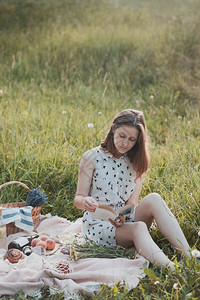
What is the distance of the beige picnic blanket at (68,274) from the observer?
311cm

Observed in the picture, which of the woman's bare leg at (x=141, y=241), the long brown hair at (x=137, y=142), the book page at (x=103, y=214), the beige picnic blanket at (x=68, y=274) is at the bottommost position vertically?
the beige picnic blanket at (x=68, y=274)

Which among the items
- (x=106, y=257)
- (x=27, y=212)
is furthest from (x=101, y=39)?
(x=106, y=257)

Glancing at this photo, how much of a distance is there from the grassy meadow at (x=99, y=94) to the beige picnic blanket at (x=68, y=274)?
0.10m

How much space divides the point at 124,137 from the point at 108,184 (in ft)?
1.45

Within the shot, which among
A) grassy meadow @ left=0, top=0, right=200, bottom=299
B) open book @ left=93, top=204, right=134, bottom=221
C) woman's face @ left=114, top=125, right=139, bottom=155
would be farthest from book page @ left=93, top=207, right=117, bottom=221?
woman's face @ left=114, top=125, right=139, bottom=155

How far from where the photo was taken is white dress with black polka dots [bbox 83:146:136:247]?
3.74 metres

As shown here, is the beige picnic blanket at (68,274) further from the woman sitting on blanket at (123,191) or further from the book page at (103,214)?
the book page at (103,214)

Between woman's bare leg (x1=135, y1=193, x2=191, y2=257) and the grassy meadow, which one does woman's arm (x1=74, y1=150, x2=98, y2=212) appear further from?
the grassy meadow

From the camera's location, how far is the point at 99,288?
120 inches

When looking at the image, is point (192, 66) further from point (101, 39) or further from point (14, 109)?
point (14, 109)

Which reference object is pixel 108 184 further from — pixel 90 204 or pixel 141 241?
pixel 141 241

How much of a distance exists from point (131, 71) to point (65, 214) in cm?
414

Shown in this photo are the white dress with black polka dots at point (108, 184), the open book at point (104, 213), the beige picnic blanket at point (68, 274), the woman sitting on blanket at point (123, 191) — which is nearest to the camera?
the beige picnic blanket at point (68, 274)

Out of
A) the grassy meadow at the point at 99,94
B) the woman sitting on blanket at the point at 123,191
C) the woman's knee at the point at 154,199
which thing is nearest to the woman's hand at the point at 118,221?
the woman sitting on blanket at the point at 123,191
